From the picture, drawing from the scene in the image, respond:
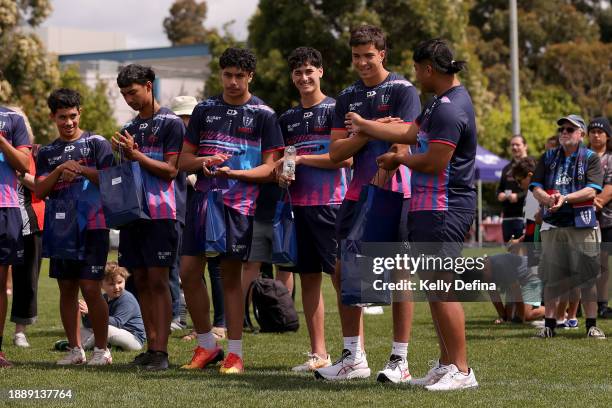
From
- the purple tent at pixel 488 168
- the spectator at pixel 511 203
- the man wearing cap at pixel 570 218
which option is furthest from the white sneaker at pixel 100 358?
the purple tent at pixel 488 168

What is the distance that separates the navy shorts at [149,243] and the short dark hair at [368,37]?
1984 millimetres

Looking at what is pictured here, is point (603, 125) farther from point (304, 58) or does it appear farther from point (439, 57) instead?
point (439, 57)

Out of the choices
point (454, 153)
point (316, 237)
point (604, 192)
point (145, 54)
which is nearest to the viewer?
point (454, 153)

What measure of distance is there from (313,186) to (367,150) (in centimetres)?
72

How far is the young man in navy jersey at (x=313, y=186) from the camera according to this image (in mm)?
8273

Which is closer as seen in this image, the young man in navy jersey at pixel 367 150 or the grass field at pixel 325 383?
the grass field at pixel 325 383

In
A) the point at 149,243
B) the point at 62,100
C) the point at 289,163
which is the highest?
the point at 62,100

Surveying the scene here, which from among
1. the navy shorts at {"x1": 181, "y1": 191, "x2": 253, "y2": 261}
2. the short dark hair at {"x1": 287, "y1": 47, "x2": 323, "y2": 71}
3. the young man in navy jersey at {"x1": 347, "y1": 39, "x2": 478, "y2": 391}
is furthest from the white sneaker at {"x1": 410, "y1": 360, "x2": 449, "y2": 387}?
the short dark hair at {"x1": 287, "y1": 47, "x2": 323, "y2": 71}

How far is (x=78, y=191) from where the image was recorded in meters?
8.73

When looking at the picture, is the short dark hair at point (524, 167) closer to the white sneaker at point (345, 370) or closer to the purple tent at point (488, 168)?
the white sneaker at point (345, 370)

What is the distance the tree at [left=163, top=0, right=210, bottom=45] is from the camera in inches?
3841

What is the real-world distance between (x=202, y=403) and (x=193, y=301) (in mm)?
1916

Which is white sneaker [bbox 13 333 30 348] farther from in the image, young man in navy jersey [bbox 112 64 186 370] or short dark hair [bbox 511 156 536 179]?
short dark hair [bbox 511 156 536 179]

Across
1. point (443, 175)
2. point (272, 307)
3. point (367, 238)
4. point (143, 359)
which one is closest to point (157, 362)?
point (143, 359)
